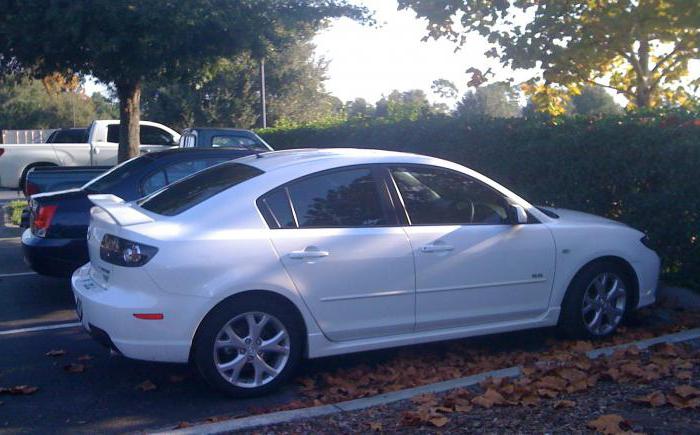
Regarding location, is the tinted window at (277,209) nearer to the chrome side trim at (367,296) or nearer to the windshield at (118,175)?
the chrome side trim at (367,296)

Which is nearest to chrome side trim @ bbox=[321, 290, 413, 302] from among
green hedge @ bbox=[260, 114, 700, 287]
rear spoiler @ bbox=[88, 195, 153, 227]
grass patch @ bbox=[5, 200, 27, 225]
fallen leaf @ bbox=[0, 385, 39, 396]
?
rear spoiler @ bbox=[88, 195, 153, 227]

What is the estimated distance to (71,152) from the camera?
73.0 feet

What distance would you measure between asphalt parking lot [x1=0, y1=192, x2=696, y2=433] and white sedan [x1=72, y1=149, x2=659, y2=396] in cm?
35

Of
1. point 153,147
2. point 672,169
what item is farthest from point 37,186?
point 153,147


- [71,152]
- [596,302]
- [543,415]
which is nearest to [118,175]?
[596,302]

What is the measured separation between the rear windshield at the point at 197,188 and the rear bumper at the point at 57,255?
181 centimetres

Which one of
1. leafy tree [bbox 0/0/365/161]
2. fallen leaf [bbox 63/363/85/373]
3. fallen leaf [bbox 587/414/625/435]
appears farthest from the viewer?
leafy tree [bbox 0/0/365/161]

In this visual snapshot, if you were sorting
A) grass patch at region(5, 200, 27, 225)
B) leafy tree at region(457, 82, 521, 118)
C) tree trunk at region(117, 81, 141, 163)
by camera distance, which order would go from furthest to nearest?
leafy tree at region(457, 82, 521, 118), tree trunk at region(117, 81, 141, 163), grass patch at region(5, 200, 27, 225)

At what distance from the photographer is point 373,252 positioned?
6.15 metres

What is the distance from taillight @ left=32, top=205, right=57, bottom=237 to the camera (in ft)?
27.4

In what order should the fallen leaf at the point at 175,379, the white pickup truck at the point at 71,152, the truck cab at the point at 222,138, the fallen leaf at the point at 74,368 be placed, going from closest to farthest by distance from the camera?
the fallen leaf at the point at 175,379 → the fallen leaf at the point at 74,368 → the truck cab at the point at 222,138 → the white pickup truck at the point at 71,152

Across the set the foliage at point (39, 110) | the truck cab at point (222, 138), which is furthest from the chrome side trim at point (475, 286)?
the foliage at point (39, 110)

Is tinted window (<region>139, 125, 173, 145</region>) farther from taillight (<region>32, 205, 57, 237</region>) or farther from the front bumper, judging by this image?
the front bumper

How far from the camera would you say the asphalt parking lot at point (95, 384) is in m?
5.56
